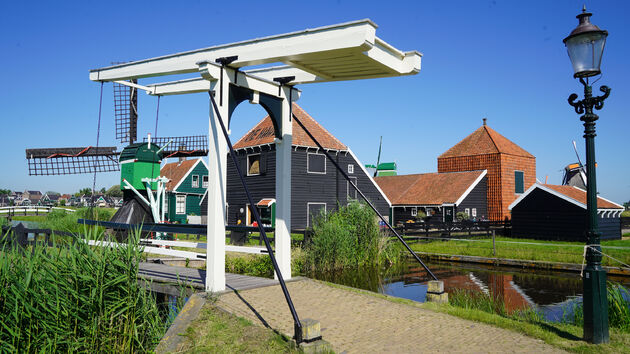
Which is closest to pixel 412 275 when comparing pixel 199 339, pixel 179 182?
pixel 199 339

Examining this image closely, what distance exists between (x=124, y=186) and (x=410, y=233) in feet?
45.1

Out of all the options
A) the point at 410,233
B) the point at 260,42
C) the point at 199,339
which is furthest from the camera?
the point at 410,233

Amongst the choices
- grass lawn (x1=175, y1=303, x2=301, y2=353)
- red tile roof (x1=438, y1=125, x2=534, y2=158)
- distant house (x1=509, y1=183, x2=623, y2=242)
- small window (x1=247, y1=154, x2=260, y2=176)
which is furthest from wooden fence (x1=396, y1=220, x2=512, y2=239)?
grass lawn (x1=175, y1=303, x2=301, y2=353)

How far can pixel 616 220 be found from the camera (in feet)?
78.5

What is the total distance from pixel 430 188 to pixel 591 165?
26.4 metres

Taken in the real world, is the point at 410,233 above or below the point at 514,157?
below

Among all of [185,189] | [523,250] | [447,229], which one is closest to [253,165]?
[447,229]

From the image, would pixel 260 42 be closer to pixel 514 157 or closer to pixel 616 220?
pixel 616 220

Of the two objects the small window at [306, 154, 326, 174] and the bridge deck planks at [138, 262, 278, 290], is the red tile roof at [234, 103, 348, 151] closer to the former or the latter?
the small window at [306, 154, 326, 174]

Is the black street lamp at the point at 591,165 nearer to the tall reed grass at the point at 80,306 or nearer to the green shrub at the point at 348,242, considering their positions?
the tall reed grass at the point at 80,306

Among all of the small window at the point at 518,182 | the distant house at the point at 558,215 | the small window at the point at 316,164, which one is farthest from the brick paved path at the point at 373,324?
the small window at the point at 518,182

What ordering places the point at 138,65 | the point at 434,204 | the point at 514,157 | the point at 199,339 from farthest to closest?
the point at 514,157, the point at 434,204, the point at 138,65, the point at 199,339

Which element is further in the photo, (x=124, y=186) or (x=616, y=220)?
(x=616, y=220)

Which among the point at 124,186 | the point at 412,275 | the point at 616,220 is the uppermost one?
the point at 124,186
